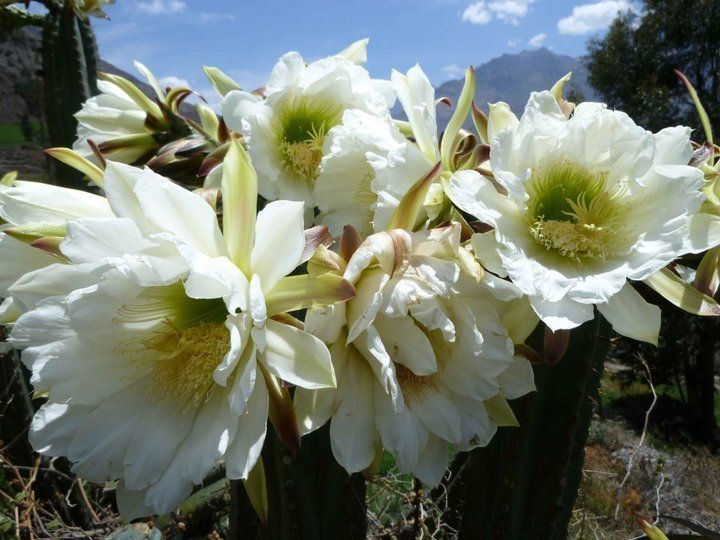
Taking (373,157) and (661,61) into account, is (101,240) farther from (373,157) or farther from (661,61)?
(661,61)

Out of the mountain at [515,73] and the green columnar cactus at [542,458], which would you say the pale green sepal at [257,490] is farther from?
the mountain at [515,73]

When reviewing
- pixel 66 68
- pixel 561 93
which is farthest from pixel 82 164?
pixel 66 68

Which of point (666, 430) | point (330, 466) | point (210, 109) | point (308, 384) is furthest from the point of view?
point (666, 430)

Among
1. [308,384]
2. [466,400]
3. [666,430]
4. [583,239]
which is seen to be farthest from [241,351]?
[666,430]

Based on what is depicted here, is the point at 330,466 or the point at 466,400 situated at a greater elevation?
the point at 466,400

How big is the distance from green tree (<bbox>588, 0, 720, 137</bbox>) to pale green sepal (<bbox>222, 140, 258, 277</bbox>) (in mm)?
7355

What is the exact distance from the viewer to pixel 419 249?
1.20 ft

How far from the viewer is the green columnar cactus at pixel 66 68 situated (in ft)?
4.62

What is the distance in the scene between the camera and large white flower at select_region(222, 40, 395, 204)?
0.53m

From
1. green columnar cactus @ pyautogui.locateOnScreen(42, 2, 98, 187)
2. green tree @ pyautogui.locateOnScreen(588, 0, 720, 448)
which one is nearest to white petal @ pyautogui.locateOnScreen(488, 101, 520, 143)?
green columnar cactus @ pyautogui.locateOnScreen(42, 2, 98, 187)

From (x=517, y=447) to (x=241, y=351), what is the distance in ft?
1.13

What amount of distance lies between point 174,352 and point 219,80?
316 millimetres

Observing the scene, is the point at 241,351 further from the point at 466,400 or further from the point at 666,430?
the point at 666,430

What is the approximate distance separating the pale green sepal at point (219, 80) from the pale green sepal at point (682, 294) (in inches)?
17.5
